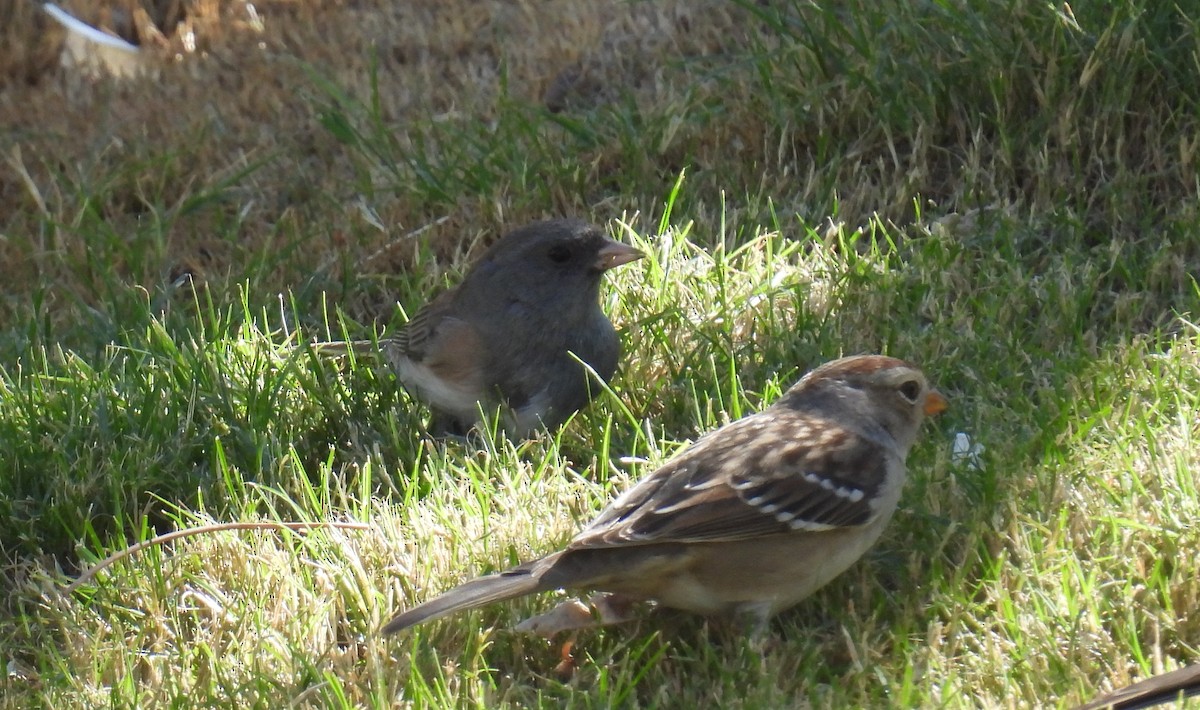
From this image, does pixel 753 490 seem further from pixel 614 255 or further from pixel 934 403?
pixel 614 255

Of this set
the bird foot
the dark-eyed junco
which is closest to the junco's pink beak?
the dark-eyed junco

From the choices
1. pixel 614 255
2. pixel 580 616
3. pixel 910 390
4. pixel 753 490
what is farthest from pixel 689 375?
pixel 580 616

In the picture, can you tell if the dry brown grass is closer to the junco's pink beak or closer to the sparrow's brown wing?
the junco's pink beak

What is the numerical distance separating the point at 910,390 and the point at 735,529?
734 mm

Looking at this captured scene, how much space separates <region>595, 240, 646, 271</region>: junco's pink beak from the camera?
4578 mm

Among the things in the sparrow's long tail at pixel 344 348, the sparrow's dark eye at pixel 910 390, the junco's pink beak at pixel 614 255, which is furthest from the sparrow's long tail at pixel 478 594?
the sparrow's long tail at pixel 344 348

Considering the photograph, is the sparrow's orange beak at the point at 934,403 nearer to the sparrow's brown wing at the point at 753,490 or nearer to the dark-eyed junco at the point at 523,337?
the sparrow's brown wing at the point at 753,490

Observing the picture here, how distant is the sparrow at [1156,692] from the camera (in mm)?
2875

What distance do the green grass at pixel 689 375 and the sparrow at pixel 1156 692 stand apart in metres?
0.17

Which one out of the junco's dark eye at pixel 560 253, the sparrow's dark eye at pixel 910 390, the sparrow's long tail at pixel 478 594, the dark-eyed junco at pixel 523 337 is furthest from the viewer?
the junco's dark eye at pixel 560 253

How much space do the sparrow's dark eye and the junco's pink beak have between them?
1.06m

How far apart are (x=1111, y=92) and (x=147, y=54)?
5.27m

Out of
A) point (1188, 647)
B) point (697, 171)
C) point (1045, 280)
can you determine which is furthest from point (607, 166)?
point (1188, 647)

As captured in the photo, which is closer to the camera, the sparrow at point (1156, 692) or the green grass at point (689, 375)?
the sparrow at point (1156, 692)
